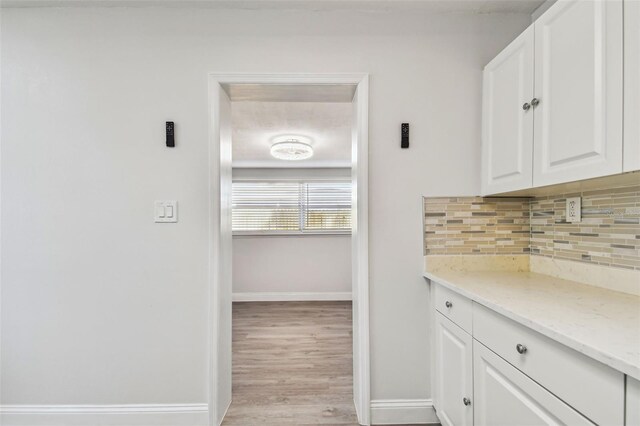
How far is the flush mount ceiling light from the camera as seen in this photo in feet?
10.9

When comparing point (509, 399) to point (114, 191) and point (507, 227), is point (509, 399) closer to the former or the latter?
point (507, 227)

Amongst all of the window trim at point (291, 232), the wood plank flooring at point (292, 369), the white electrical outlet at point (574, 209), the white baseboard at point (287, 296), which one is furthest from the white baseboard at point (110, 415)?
the window trim at point (291, 232)

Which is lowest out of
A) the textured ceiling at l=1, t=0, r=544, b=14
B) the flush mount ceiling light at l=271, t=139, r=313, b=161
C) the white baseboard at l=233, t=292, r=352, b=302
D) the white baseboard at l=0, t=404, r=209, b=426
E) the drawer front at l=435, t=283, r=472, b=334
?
the white baseboard at l=233, t=292, r=352, b=302

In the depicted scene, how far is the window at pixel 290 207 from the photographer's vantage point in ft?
15.0

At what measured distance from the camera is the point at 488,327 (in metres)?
1.16

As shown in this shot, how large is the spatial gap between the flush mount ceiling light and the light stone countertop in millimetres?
2194

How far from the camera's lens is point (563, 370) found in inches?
32.2

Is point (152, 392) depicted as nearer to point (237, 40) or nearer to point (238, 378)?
point (238, 378)

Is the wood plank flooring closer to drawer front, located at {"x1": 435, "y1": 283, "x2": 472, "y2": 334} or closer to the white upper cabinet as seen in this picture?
drawer front, located at {"x1": 435, "y1": 283, "x2": 472, "y2": 334}

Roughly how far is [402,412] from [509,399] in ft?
2.77

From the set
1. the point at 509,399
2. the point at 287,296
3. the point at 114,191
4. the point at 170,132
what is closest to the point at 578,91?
the point at 509,399

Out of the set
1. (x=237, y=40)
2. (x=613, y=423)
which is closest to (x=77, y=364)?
(x=237, y=40)

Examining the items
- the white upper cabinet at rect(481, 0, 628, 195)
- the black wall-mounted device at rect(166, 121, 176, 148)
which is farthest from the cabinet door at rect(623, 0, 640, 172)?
the black wall-mounted device at rect(166, 121, 176, 148)

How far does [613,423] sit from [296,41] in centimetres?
192
